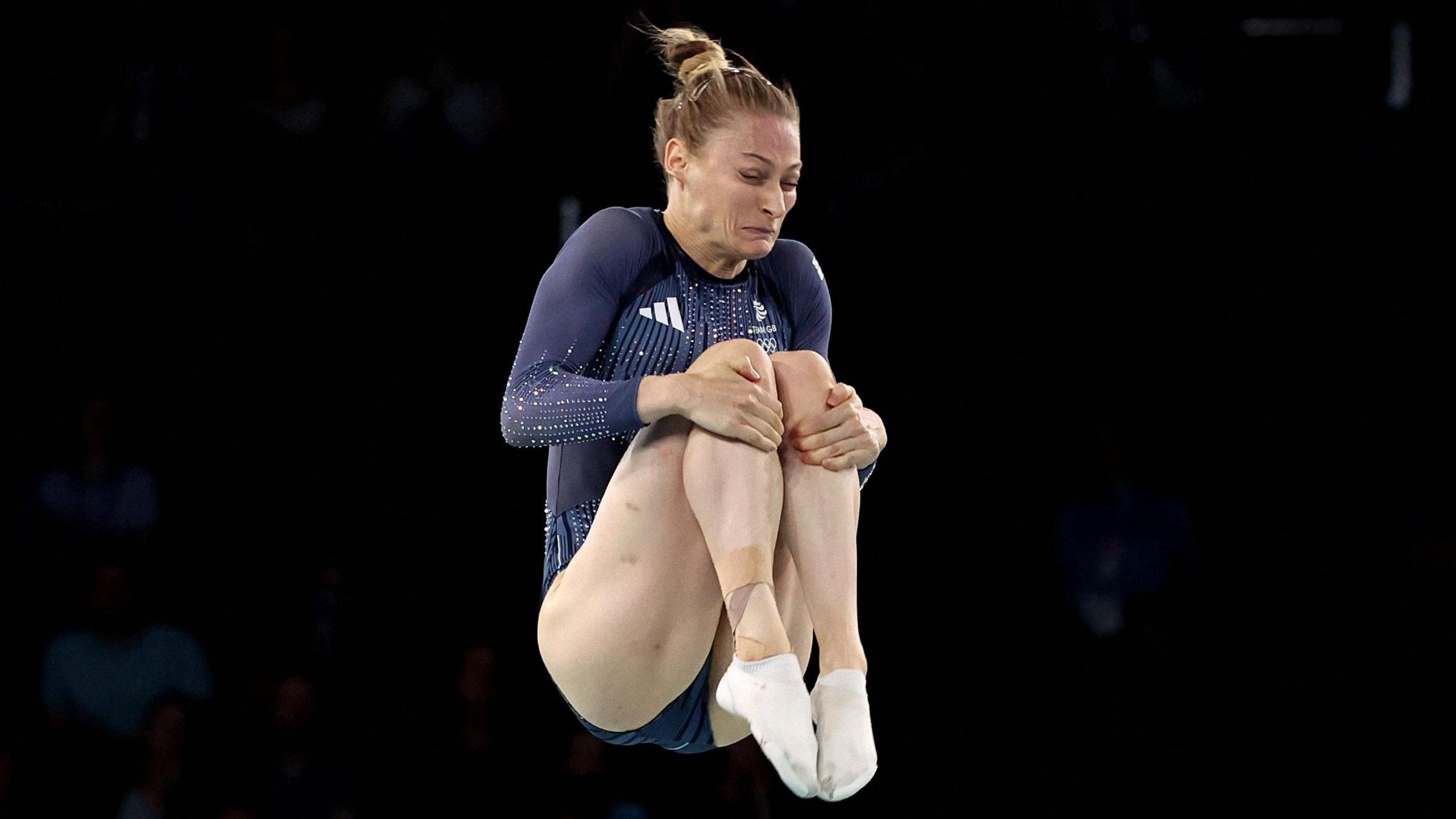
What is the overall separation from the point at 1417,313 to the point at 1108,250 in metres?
1.03

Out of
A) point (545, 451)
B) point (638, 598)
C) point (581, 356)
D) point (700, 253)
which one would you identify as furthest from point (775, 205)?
point (545, 451)

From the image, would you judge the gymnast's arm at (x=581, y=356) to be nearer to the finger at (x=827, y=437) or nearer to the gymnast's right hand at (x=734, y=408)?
the gymnast's right hand at (x=734, y=408)

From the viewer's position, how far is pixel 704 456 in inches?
85.4

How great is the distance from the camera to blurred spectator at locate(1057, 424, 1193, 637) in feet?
14.8

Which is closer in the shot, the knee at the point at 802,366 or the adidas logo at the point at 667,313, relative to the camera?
the knee at the point at 802,366

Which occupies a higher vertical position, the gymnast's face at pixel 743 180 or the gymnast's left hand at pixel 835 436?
the gymnast's face at pixel 743 180

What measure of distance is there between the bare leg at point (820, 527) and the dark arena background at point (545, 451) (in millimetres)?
2021

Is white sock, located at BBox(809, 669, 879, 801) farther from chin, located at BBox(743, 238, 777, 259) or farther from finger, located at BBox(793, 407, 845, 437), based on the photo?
chin, located at BBox(743, 238, 777, 259)

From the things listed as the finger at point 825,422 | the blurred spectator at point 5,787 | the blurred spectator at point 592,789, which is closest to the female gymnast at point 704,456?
the finger at point 825,422

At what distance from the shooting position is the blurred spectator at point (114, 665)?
410 centimetres

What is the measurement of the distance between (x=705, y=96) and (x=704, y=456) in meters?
0.63

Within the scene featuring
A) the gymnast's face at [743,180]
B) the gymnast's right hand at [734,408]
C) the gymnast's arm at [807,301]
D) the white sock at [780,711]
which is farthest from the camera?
the gymnast's arm at [807,301]

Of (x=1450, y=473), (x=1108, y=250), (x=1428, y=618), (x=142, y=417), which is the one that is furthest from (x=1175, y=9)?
(x=142, y=417)

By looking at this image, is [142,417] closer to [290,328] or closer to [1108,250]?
[290,328]
